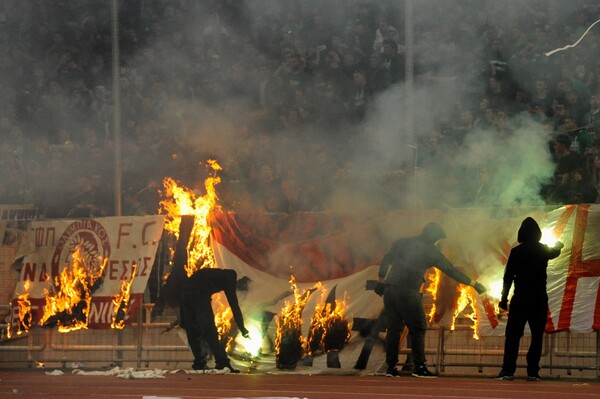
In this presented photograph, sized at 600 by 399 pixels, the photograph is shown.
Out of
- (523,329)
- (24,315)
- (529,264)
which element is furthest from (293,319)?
(24,315)

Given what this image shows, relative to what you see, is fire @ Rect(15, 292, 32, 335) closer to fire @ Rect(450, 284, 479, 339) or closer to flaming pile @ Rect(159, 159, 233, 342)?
flaming pile @ Rect(159, 159, 233, 342)

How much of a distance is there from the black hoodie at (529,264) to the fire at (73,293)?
14.9ft

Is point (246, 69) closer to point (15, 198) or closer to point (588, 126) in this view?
point (15, 198)

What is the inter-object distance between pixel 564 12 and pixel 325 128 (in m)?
3.41

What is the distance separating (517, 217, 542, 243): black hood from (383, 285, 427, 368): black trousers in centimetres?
116

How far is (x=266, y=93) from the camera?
50.2ft

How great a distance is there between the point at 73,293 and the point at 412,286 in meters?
3.93

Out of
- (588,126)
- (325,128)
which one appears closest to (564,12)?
(588,126)

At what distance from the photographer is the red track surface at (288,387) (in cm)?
969

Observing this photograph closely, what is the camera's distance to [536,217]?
11.0 metres

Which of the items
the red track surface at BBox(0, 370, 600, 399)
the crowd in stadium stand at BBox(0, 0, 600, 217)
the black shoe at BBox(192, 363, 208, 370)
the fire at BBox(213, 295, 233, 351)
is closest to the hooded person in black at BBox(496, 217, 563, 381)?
the red track surface at BBox(0, 370, 600, 399)

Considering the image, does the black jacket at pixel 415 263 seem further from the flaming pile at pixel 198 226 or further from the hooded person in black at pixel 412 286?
the flaming pile at pixel 198 226

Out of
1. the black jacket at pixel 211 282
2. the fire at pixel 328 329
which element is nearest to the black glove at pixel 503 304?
the fire at pixel 328 329

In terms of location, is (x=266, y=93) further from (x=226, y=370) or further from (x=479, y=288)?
(x=479, y=288)
